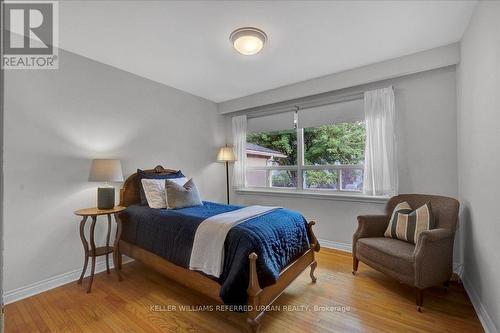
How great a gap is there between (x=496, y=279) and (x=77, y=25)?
384cm

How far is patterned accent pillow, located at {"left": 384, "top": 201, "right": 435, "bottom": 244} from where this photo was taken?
A: 91.2 inches

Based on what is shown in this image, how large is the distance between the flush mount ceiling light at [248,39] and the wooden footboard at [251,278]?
1.90 m

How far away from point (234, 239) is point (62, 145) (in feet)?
7.08

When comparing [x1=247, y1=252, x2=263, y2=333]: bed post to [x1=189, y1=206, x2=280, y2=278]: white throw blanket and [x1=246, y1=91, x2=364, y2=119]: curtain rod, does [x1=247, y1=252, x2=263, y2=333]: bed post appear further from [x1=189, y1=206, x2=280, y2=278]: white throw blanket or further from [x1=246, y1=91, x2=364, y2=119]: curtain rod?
[x1=246, y1=91, x2=364, y2=119]: curtain rod

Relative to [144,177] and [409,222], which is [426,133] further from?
[144,177]

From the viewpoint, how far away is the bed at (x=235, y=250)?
172 centimetres

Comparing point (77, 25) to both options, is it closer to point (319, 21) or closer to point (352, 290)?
point (319, 21)

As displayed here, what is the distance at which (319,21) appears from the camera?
212 centimetres

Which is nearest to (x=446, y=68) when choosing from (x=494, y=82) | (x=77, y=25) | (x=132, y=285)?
(x=494, y=82)

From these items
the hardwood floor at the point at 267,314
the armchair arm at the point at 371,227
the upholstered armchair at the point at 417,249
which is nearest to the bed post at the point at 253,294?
the hardwood floor at the point at 267,314

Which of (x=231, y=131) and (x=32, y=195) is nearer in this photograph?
(x=32, y=195)

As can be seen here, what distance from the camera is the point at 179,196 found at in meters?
2.79

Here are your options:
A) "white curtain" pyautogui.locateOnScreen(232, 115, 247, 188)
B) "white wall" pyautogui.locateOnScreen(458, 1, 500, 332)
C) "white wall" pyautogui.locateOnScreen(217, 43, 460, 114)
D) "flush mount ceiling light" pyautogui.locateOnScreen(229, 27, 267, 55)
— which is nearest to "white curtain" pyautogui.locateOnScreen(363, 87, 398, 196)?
"white wall" pyautogui.locateOnScreen(217, 43, 460, 114)

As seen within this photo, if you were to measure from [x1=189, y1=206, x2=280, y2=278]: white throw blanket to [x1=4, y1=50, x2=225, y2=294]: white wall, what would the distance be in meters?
1.60
